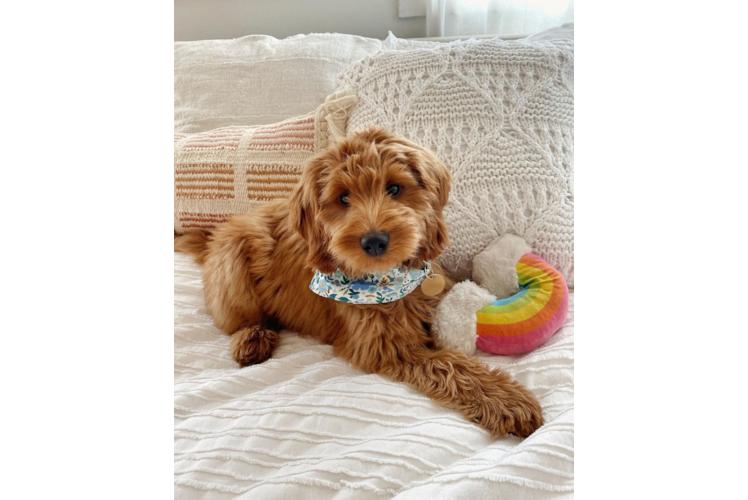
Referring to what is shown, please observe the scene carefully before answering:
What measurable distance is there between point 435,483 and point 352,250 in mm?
574

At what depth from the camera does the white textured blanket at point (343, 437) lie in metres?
0.87

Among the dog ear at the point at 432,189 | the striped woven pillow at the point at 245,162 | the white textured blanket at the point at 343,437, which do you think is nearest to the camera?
the white textured blanket at the point at 343,437

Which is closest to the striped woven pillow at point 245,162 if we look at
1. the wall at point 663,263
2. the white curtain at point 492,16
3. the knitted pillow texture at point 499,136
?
the knitted pillow texture at point 499,136

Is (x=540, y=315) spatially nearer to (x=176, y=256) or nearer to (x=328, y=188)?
(x=328, y=188)

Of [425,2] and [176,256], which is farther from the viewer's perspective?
[425,2]

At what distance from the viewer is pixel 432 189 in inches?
50.4

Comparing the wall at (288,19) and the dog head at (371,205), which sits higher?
the wall at (288,19)

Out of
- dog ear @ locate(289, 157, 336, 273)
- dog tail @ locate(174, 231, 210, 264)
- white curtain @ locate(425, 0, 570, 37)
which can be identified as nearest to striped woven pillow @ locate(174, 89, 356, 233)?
dog tail @ locate(174, 231, 210, 264)

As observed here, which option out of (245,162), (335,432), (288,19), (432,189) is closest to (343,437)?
(335,432)

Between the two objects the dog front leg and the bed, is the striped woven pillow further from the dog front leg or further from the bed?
the dog front leg

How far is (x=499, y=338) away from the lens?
4.32 feet

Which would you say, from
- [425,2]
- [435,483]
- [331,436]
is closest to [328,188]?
[331,436]

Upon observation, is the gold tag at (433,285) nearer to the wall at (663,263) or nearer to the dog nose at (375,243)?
the dog nose at (375,243)

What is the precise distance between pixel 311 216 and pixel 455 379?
24.3 inches
